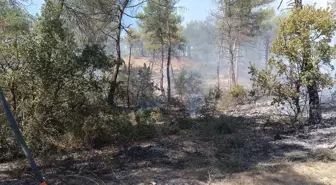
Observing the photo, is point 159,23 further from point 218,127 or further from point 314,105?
point 314,105

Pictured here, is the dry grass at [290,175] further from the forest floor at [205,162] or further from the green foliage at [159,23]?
the green foliage at [159,23]

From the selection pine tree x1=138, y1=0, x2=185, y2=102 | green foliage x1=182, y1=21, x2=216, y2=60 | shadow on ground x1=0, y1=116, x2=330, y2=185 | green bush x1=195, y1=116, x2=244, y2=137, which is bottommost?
shadow on ground x1=0, y1=116, x2=330, y2=185

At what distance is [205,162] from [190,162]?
0.27m

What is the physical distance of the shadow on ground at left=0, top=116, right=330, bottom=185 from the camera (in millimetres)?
4289

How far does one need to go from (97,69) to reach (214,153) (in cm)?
297

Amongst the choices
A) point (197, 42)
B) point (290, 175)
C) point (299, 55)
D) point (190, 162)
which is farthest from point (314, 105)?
point (197, 42)

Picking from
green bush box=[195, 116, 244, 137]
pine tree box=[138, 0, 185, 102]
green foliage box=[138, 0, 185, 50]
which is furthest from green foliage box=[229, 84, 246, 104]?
green bush box=[195, 116, 244, 137]

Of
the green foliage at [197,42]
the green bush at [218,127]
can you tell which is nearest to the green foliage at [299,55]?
→ the green bush at [218,127]

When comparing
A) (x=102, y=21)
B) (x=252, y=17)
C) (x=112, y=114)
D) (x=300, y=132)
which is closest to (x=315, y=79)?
(x=300, y=132)

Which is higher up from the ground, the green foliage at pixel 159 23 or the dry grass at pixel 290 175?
the green foliage at pixel 159 23

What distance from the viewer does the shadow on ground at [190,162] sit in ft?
14.1

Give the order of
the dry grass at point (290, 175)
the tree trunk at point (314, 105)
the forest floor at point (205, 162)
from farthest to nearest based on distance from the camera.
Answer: the tree trunk at point (314, 105), the forest floor at point (205, 162), the dry grass at point (290, 175)

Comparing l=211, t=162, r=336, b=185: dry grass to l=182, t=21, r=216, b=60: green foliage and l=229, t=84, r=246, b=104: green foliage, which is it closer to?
l=229, t=84, r=246, b=104: green foliage

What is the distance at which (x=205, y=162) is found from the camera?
5.13m
